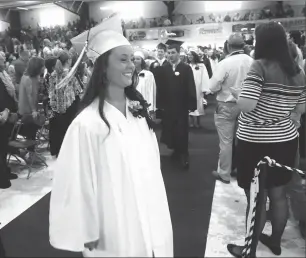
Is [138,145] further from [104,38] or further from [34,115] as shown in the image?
[34,115]

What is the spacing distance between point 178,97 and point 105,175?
2.54m

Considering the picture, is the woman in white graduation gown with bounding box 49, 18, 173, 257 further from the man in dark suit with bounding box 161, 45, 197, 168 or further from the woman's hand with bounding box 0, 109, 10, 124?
the man in dark suit with bounding box 161, 45, 197, 168

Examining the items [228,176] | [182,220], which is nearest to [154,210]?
[182,220]

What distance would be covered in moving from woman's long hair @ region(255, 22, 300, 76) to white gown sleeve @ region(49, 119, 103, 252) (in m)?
1.02

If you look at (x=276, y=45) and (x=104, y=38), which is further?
(x=276, y=45)

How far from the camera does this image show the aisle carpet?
201cm

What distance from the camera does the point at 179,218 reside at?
2.47m

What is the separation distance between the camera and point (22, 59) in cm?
419

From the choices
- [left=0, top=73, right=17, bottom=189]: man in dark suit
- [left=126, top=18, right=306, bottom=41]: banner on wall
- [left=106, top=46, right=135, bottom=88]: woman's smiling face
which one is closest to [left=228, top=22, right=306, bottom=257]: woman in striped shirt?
[left=106, top=46, right=135, bottom=88]: woman's smiling face

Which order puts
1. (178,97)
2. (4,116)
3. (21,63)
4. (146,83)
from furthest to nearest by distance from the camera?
(146,83)
(21,63)
(178,97)
(4,116)

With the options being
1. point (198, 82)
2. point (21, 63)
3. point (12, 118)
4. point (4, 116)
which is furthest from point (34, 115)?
point (198, 82)

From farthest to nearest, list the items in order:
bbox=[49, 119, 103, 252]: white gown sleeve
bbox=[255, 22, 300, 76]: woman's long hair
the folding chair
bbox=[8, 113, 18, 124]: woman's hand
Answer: the folding chair < bbox=[8, 113, 18, 124]: woman's hand < bbox=[255, 22, 300, 76]: woman's long hair < bbox=[49, 119, 103, 252]: white gown sleeve

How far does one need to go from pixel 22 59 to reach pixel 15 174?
1550 millimetres

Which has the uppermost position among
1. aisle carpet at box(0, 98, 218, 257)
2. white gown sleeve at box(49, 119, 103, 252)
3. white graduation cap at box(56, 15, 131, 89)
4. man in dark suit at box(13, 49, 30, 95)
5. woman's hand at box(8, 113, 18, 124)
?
white graduation cap at box(56, 15, 131, 89)
